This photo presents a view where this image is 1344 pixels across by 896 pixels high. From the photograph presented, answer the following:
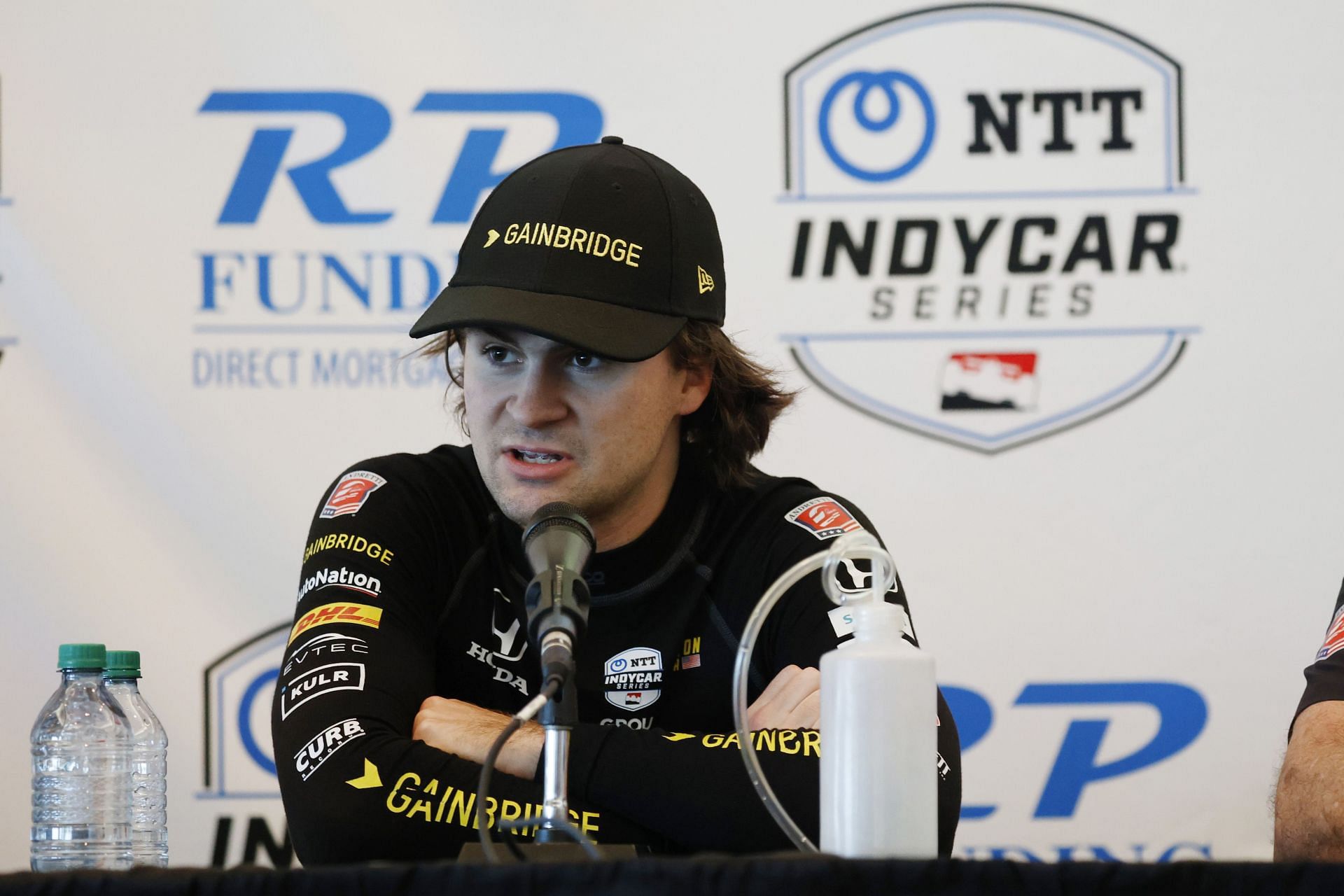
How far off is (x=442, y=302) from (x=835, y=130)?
1344mm

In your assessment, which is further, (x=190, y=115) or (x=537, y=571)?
(x=190, y=115)

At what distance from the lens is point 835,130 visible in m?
2.73

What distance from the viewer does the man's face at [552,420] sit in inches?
64.2

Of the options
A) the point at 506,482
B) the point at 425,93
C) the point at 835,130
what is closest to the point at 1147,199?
the point at 835,130

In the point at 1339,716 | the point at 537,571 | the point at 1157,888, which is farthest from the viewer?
the point at 1339,716

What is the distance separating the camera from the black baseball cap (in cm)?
155

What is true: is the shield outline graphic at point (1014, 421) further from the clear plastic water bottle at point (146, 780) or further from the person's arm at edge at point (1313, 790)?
the clear plastic water bottle at point (146, 780)

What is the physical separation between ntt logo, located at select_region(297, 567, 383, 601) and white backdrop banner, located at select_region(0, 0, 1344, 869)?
39.1 inches

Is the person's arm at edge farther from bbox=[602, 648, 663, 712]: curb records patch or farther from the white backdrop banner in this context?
the white backdrop banner

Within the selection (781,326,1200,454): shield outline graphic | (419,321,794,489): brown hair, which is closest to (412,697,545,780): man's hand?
(419,321,794,489): brown hair

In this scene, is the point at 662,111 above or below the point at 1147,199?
above

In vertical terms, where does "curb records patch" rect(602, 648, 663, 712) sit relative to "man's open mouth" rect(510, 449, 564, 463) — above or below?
below

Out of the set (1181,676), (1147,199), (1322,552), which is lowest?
(1181,676)

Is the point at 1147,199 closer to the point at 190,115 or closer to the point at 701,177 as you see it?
the point at 701,177
